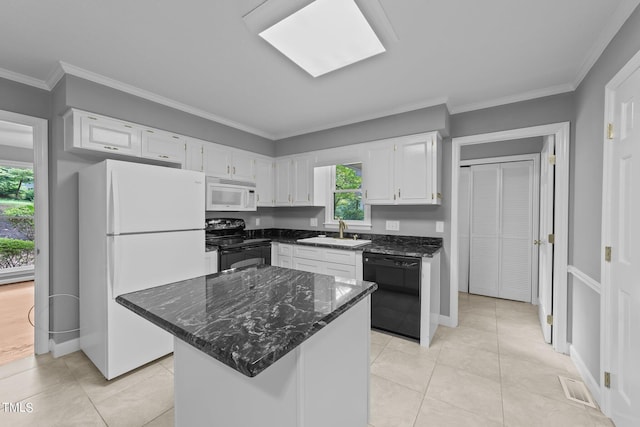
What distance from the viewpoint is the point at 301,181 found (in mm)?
4059

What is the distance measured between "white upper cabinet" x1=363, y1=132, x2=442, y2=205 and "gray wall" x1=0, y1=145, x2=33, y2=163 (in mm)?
6162

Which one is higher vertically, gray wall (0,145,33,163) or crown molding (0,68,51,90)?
crown molding (0,68,51,90)

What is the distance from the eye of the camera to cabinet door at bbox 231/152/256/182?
146 inches

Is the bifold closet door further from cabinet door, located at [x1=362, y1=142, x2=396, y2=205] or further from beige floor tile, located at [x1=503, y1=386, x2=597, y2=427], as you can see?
beige floor tile, located at [x1=503, y1=386, x2=597, y2=427]

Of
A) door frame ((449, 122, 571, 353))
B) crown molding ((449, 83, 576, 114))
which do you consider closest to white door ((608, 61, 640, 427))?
door frame ((449, 122, 571, 353))

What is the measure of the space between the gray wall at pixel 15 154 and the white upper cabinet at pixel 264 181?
4.54 meters

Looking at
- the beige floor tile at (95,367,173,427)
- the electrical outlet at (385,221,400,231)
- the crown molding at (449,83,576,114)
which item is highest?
the crown molding at (449,83,576,114)

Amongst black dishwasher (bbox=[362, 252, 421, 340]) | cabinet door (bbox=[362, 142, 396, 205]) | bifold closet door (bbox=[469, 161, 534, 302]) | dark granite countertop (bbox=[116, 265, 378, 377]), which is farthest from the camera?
bifold closet door (bbox=[469, 161, 534, 302])

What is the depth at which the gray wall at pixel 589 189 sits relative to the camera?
71.2 inches

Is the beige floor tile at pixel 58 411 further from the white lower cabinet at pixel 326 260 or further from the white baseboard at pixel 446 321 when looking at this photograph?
the white baseboard at pixel 446 321

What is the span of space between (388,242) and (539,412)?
2037 millimetres

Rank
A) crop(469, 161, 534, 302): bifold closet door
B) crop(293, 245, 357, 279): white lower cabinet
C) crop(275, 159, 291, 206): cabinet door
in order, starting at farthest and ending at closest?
1. crop(275, 159, 291, 206): cabinet door
2. crop(469, 161, 534, 302): bifold closet door
3. crop(293, 245, 357, 279): white lower cabinet

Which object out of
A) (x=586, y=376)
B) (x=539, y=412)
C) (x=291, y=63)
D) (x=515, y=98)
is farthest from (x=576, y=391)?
(x=291, y=63)

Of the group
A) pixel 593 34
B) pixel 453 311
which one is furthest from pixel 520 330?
pixel 593 34
